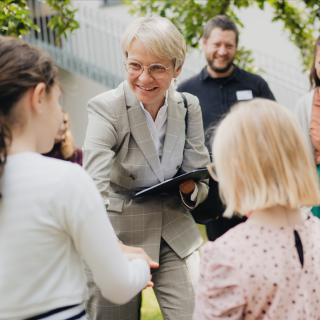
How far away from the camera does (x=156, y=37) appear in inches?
111

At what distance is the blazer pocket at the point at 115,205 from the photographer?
2.90 meters

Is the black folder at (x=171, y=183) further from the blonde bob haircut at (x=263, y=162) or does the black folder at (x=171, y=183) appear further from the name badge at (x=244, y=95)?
the name badge at (x=244, y=95)

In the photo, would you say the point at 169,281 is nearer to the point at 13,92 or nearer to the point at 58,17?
the point at 13,92

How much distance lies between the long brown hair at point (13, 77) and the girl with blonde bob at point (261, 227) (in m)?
0.60

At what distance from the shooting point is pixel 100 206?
1.80 metres

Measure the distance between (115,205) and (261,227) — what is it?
43.6 inches

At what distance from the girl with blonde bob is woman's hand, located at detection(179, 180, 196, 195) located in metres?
0.95

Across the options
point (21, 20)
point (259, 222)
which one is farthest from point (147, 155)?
point (21, 20)

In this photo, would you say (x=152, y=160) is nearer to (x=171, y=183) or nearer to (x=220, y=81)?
(x=171, y=183)

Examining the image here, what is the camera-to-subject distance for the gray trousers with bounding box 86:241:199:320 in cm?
287

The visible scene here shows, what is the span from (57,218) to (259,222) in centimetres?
63

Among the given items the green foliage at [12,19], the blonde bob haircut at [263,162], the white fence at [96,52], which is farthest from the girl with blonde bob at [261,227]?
the white fence at [96,52]

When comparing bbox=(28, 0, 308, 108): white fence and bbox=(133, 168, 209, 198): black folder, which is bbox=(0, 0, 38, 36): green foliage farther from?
bbox=(28, 0, 308, 108): white fence

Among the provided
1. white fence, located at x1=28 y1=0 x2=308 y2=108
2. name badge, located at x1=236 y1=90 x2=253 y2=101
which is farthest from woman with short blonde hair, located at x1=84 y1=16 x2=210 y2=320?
white fence, located at x1=28 y1=0 x2=308 y2=108
